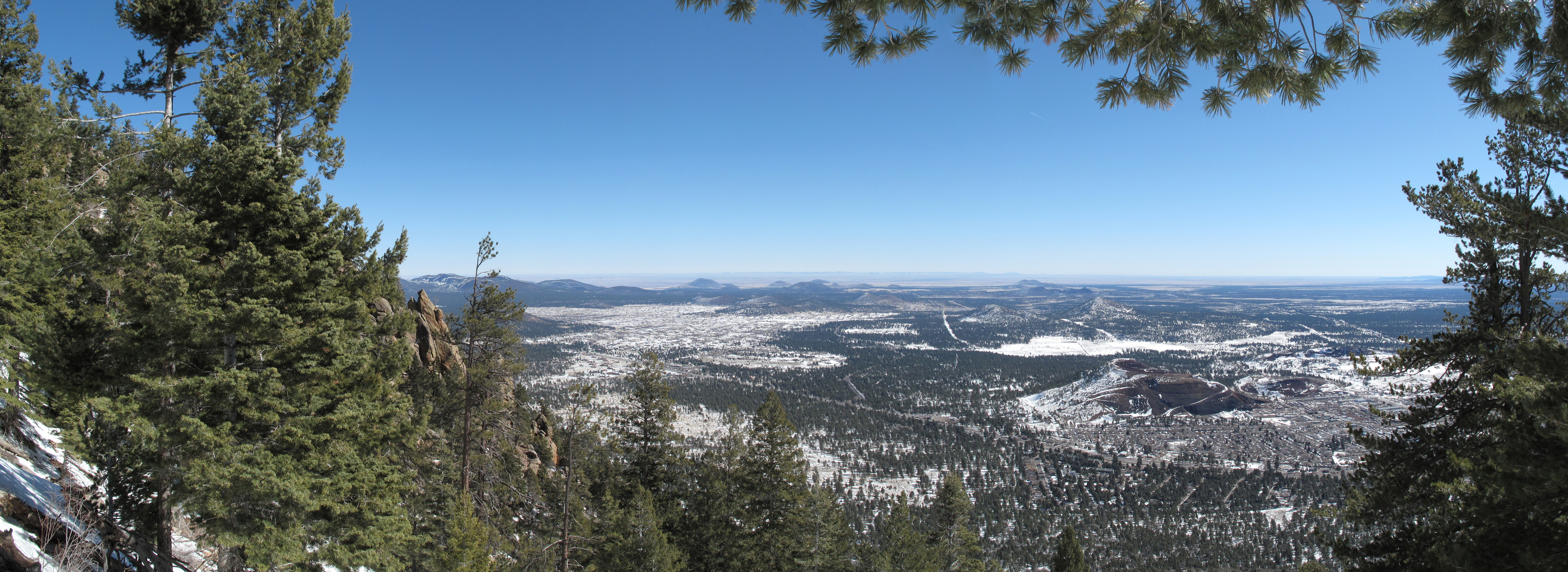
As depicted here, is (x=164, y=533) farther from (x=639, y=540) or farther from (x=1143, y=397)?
(x=1143, y=397)

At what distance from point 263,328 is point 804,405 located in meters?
101

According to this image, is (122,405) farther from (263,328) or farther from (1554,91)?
(1554,91)

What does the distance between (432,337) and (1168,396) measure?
385 feet

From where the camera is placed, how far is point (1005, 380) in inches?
5212

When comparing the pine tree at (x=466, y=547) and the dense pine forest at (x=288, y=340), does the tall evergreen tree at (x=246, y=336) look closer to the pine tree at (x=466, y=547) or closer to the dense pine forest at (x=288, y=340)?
the dense pine forest at (x=288, y=340)

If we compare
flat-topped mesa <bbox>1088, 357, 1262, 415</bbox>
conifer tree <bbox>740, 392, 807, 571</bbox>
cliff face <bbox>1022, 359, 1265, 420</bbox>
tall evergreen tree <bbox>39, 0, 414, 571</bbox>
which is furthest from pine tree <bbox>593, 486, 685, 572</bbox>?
flat-topped mesa <bbox>1088, 357, 1262, 415</bbox>

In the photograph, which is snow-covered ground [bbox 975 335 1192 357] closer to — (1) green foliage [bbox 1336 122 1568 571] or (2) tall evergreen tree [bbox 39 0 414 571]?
(1) green foliage [bbox 1336 122 1568 571]

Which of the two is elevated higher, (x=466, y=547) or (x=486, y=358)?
(x=486, y=358)

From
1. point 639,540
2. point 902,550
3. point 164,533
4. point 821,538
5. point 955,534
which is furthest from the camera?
point 955,534

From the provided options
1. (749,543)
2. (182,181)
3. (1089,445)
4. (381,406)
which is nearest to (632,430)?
(749,543)

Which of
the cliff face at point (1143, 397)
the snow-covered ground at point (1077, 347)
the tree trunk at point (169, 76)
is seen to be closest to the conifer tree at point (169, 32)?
the tree trunk at point (169, 76)

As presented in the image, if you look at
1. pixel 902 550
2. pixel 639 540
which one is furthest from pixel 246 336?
pixel 902 550

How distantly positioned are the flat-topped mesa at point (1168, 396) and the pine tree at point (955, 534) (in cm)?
9498

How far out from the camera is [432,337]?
24016 millimetres
